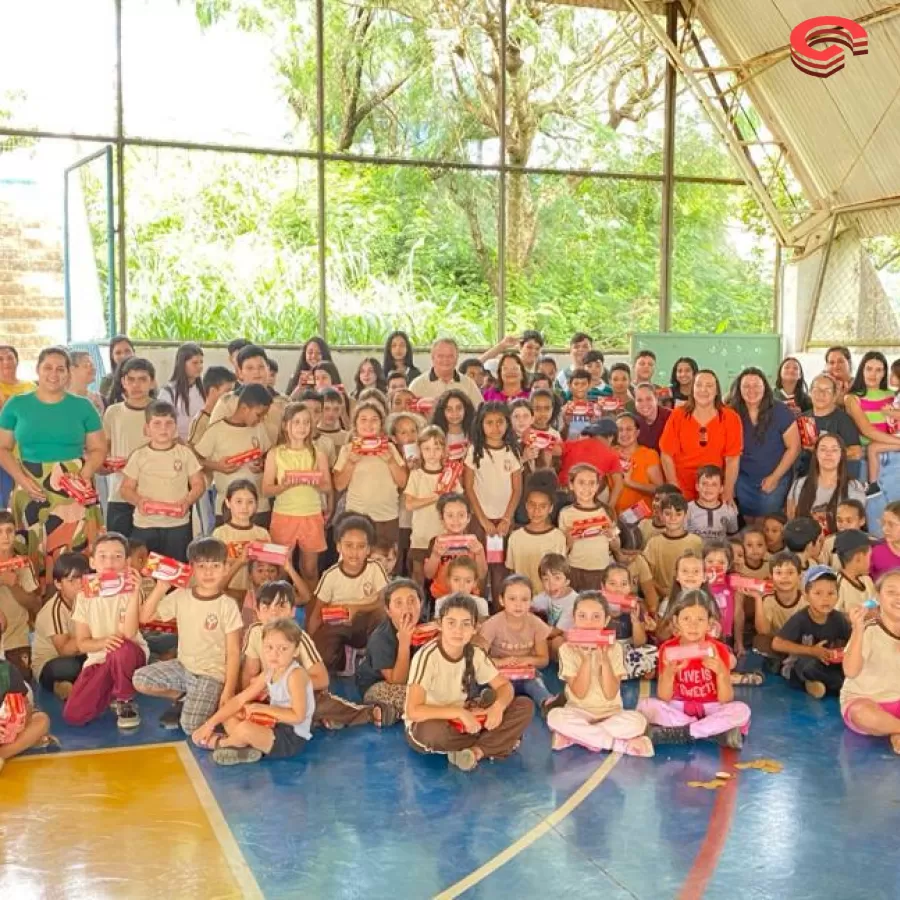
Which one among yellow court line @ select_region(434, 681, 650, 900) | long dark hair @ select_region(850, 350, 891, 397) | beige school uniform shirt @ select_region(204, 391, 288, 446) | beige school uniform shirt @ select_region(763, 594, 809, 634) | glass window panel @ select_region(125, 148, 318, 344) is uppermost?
glass window panel @ select_region(125, 148, 318, 344)

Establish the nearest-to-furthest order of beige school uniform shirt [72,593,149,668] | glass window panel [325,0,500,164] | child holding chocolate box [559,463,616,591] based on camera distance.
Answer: beige school uniform shirt [72,593,149,668]
child holding chocolate box [559,463,616,591]
glass window panel [325,0,500,164]

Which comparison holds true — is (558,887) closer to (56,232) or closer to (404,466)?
(404,466)

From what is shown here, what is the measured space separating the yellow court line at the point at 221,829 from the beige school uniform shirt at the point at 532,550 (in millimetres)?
2475

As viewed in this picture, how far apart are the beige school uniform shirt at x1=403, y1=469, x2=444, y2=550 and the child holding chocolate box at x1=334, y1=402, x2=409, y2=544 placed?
10 centimetres

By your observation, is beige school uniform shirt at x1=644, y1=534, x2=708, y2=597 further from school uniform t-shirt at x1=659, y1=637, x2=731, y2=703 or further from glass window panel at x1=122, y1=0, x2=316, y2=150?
glass window panel at x1=122, y1=0, x2=316, y2=150

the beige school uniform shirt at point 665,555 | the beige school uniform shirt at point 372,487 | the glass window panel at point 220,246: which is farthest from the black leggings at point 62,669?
the glass window panel at point 220,246

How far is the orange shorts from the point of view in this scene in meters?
7.00

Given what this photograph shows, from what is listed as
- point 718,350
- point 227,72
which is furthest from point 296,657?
point 227,72

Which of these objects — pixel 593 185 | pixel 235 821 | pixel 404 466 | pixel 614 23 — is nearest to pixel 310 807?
pixel 235 821

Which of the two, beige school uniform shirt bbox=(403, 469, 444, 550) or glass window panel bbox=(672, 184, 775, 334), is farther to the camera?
glass window panel bbox=(672, 184, 775, 334)

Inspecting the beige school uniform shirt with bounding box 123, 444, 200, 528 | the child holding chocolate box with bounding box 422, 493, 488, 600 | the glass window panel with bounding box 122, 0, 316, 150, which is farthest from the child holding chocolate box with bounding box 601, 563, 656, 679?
the glass window panel with bounding box 122, 0, 316, 150

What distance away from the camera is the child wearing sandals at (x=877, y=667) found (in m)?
5.51

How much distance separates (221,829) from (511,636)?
2230 millimetres

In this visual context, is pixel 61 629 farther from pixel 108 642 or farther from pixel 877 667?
pixel 877 667
